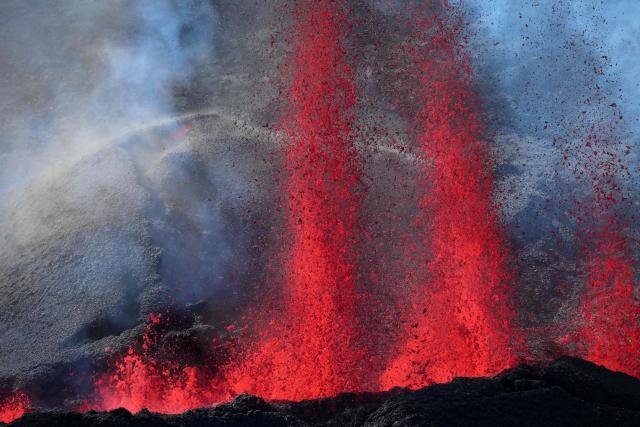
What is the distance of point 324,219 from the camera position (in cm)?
1140

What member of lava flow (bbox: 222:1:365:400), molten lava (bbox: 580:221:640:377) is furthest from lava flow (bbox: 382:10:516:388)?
molten lava (bbox: 580:221:640:377)

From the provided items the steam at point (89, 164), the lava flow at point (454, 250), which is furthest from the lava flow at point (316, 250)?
the steam at point (89, 164)

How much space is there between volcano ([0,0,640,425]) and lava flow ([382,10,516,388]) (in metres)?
0.04

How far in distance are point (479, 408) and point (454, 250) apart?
4.14 meters

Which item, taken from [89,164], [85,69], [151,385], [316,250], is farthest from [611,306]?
[85,69]

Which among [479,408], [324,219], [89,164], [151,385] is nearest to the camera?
[479,408]

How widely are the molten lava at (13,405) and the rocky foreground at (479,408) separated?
8.20 ft

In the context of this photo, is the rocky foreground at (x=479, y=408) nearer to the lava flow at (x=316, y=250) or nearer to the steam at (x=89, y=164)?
the lava flow at (x=316, y=250)

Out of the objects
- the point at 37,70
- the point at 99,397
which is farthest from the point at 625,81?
the point at 37,70

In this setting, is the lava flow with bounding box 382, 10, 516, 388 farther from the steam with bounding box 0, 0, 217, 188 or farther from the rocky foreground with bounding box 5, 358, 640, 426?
the steam with bounding box 0, 0, 217, 188

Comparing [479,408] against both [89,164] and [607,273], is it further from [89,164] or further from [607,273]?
[89,164]

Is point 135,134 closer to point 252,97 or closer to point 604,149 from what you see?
point 252,97

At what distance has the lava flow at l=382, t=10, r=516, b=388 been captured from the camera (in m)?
9.44

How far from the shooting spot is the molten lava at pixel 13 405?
901 cm
